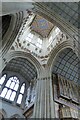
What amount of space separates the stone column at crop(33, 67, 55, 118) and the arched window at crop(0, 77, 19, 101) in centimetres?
563

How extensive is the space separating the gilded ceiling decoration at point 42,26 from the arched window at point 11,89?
26.6 feet

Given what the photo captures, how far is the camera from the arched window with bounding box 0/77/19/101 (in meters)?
17.8

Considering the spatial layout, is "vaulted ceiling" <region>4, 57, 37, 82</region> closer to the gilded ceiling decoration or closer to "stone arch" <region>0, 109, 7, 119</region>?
"stone arch" <region>0, 109, 7, 119</region>

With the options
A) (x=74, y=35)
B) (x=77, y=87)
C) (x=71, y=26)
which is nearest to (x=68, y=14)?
(x=71, y=26)

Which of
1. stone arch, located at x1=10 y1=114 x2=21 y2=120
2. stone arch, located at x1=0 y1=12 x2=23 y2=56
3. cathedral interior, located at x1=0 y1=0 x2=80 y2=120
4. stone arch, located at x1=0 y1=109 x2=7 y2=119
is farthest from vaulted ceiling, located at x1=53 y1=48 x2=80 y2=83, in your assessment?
stone arch, located at x1=0 y1=109 x2=7 y2=119

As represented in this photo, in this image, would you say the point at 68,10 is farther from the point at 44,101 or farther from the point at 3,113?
the point at 3,113

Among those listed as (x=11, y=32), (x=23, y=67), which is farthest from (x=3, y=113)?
(x=11, y=32)

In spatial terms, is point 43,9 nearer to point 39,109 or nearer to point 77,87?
point 39,109

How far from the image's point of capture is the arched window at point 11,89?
1784 cm

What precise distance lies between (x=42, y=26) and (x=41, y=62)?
A: 7411 mm

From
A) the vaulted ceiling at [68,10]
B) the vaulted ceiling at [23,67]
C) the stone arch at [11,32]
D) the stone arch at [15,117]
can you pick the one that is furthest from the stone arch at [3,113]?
the vaulted ceiling at [68,10]

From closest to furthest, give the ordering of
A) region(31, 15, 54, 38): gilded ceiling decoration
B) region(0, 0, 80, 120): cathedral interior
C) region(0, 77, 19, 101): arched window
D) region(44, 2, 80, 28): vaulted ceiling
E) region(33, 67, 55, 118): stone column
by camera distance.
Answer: region(33, 67, 55, 118): stone column
region(44, 2, 80, 28): vaulted ceiling
region(0, 0, 80, 120): cathedral interior
region(0, 77, 19, 101): arched window
region(31, 15, 54, 38): gilded ceiling decoration

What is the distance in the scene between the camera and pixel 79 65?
16.1m

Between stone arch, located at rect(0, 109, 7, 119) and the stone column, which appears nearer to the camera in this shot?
the stone column
